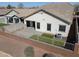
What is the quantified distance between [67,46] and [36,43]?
255 centimetres

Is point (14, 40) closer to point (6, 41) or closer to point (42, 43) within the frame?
point (6, 41)

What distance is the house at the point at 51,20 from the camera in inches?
532

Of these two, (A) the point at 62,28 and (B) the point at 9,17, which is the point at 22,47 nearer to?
(A) the point at 62,28

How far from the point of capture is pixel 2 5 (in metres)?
Answer: 16.9

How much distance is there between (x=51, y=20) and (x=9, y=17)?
519cm

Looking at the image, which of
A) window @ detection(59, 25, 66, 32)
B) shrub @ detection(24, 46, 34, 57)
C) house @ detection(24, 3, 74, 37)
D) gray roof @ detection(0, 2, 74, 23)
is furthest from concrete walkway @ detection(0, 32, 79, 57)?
gray roof @ detection(0, 2, 74, 23)

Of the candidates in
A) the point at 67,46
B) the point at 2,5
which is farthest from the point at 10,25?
the point at 67,46

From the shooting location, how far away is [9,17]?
16.1 metres

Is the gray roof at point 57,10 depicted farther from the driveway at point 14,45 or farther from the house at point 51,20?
the driveway at point 14,45

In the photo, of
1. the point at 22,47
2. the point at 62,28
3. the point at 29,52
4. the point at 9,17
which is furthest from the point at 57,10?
the point at 29,52

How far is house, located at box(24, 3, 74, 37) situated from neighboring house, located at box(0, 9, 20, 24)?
4.81 feet

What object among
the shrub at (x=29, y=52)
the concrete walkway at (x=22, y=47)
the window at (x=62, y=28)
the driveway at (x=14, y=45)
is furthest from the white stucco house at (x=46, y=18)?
the shrub at (x=29, y=52)

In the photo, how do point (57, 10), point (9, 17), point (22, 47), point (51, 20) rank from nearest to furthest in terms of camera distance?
point (22, 47), point (51, 20), point (57, 10), point (9, 17)

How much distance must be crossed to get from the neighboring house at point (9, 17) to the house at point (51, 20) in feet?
4.81
